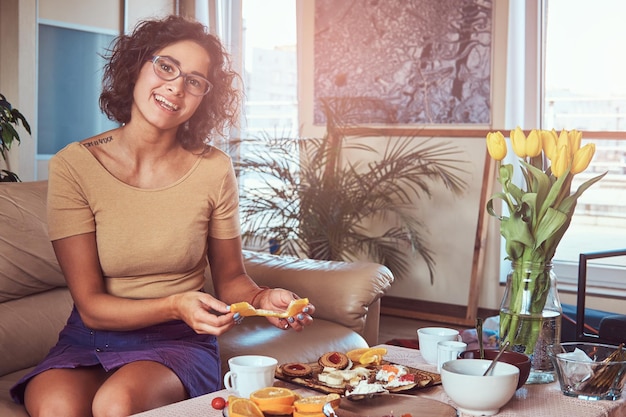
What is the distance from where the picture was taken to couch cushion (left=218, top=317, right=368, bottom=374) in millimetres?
2336

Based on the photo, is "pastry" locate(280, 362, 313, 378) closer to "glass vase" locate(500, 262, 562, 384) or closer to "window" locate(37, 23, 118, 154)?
"glass vase" locate(500, 262, 562, 384)

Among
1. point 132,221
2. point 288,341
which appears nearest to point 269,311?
point 132,221

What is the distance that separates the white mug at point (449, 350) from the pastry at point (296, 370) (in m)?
0.28

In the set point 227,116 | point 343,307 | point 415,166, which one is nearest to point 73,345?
point 227,116

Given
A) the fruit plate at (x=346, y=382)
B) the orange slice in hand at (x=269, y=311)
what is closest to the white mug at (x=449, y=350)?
the fruit plate at (x=346, y=382)

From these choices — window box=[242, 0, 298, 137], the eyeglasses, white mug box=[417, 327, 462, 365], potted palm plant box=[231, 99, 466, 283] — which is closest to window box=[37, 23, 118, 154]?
window box=[242, 0, 298, 137]

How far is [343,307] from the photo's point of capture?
8.54ft

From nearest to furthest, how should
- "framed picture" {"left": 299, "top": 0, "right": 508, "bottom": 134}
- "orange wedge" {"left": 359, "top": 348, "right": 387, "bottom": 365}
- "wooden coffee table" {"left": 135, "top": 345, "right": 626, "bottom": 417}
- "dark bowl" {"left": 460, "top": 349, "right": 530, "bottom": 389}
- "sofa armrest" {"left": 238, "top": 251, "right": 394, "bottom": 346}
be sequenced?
"wooden coffee table" {"left": 135, "top": 345, "right": 626, "bottom": 417}
"dark bowl" {"left": 460, "top": 349, "right": 530, "bottom": 389}
"orange wedge" {"left": 359, "top": 348, "right": 387, "bottom": 365}
"sofa armrest" {"left": 238, "top": 251, "right": 394, "bottom": 346}
"framed picture" {"left": 299, "top": 0, "right": 508, "bottom": 134}

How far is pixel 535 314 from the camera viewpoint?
173 cm

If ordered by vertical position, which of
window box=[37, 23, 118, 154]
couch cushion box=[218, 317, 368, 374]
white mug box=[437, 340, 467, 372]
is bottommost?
couch cushion box=[218, 317, 368, 374]

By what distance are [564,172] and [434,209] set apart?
2.89 metres

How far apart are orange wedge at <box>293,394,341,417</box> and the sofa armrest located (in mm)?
1205

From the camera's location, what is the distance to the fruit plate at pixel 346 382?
5.08 ft

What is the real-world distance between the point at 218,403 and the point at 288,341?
1.03 metres
